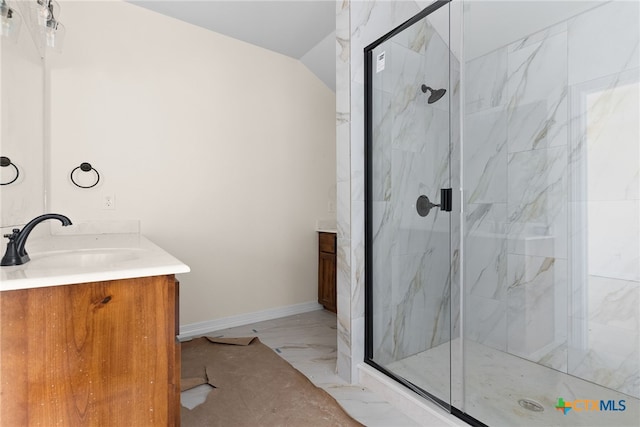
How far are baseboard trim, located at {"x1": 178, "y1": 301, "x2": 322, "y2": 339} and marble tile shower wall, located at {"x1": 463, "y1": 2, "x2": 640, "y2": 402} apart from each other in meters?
1.58

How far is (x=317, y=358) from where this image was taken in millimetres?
2287

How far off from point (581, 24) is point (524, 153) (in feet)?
2.29

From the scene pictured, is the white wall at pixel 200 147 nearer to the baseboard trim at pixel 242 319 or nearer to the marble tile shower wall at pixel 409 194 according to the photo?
the baseboard trim at pixel 242 319

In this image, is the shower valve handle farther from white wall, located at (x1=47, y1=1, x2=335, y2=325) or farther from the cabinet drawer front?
white wall, located at (x1=47, y1=1, x2=335, y2=325)

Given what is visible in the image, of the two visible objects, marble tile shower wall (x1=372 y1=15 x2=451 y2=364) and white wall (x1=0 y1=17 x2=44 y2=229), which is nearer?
white wall (x1=0 y1=17 x2=44 y2=229)

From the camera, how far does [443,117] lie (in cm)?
167

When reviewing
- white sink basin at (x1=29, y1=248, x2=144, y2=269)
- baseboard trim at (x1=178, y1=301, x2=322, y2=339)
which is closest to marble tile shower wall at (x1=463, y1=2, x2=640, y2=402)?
baseboard trim at (x1=178, y1=301, x2=322, y2=339)

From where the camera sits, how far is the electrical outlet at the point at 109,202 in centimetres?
236

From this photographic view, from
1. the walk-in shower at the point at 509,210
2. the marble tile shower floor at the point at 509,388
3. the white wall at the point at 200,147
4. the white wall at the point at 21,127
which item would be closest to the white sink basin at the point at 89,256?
the white wall at the point at 21,127

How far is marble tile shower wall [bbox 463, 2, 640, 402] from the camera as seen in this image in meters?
1.71

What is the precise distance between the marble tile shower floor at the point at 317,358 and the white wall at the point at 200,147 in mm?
236

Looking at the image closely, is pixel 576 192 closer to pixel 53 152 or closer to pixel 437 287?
pixel 437 287

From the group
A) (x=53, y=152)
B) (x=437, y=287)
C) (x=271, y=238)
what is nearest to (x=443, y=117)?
(x=437, y=287)

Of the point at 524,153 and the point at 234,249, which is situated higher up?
the point at 524,153
